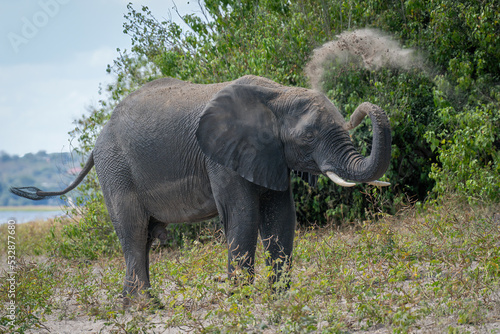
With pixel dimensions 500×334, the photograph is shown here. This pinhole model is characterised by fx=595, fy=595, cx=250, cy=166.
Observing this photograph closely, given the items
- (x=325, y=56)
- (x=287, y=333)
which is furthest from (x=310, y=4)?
(x=287, y=333)

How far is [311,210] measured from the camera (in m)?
11.9

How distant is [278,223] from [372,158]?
1302 mm

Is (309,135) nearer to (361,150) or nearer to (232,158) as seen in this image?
(232,158)

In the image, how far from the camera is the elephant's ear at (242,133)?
18.8ft

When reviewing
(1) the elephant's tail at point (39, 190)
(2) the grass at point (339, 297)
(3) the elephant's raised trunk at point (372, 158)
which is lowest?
(2) the grass at point (339, 297)

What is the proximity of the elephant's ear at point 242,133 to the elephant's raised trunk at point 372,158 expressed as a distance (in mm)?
600

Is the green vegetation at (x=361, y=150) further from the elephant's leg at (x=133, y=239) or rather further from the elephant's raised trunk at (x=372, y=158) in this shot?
the elephant's raised trunk at (x=372, y=158)

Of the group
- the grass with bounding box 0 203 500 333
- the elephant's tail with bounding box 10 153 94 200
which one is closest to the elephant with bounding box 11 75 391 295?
the grass with bounding box 0 203 500 333

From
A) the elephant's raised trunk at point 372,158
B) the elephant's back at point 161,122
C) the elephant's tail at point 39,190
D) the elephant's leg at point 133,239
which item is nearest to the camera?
the elephant's raised trunk at point 372,158

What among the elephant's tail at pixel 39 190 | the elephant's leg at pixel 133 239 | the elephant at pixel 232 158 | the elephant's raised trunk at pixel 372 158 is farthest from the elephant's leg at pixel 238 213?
the elephant's tail at pixel 39 190

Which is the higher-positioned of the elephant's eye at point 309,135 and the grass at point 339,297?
the elephant's eye at point 309,135

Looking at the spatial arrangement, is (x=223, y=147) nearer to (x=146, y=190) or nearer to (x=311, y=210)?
(x=146, y=190)

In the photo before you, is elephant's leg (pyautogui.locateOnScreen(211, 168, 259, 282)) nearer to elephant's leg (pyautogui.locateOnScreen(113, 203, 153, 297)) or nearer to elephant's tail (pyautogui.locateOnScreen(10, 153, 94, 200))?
elephant's leg (pyautogui.locateOnScreen(113, 203, 153, 297))

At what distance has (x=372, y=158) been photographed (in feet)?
17.0
